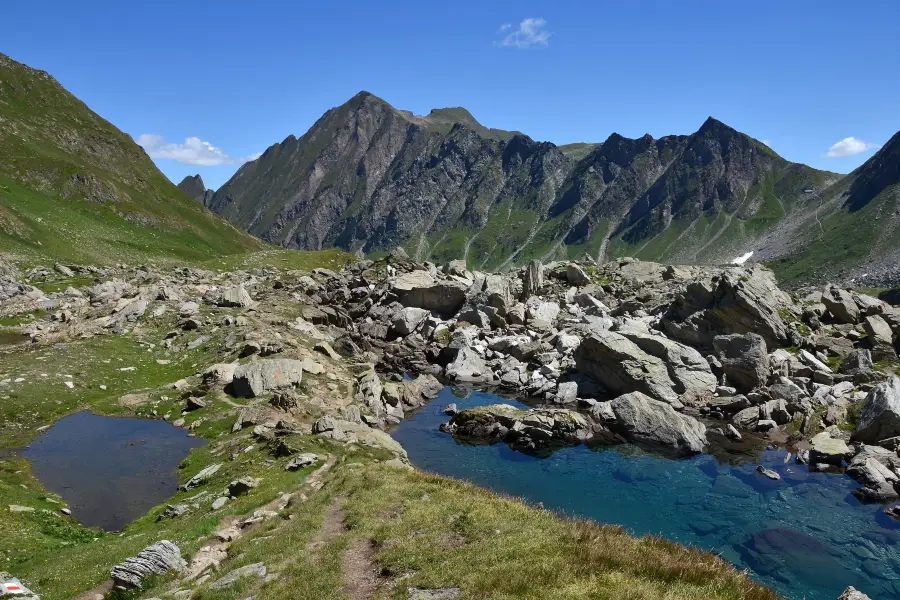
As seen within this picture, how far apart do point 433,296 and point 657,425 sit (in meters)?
47.3

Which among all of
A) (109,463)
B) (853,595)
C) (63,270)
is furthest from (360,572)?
(63,270)

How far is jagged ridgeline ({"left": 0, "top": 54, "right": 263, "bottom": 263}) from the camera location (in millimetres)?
108562

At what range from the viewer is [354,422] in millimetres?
41531

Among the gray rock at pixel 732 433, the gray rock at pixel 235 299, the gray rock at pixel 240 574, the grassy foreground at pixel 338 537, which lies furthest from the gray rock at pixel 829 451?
the gray rock at pixel 235 299

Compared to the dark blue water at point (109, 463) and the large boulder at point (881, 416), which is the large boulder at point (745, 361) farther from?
the dark blue water at point (109, 463)

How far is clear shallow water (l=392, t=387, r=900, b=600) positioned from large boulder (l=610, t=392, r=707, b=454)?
1.74 m

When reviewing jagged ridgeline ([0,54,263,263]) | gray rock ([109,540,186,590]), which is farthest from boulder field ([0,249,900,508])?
jagged ridgeline ([0,54,263,263])

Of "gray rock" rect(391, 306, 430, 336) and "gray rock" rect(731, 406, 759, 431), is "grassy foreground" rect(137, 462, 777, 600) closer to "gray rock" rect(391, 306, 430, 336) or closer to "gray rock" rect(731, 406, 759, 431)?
"gray rock" rect(731, 406, 759, 431)

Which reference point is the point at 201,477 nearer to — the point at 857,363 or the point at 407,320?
the point at 407,320

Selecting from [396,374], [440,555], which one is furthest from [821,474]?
[396,374]

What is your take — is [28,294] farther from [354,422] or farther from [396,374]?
[354,422]

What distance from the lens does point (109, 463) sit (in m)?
33.8

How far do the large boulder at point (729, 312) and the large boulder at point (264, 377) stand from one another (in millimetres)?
46575

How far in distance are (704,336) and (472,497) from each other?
160ft
